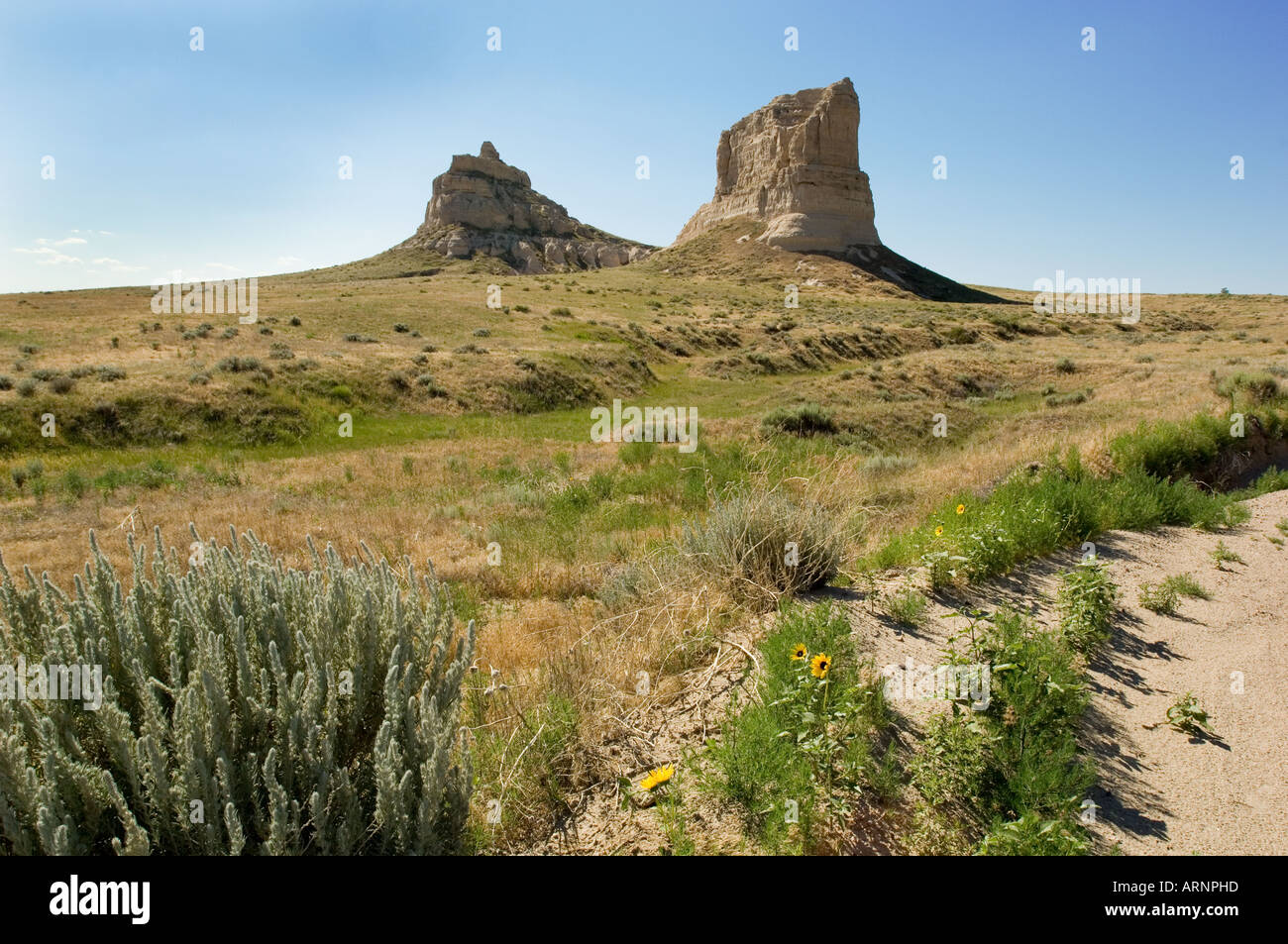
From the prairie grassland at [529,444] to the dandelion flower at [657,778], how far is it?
0.32 metres

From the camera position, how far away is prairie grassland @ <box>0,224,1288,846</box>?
5.05 metres

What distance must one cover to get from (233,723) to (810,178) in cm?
9601

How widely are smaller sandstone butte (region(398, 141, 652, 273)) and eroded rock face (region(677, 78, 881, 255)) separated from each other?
891 inches

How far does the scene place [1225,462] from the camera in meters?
11.3

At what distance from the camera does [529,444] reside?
17859 mm

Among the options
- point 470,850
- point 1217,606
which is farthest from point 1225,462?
point 470,850

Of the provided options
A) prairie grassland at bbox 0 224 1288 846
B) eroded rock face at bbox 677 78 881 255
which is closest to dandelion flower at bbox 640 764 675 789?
prairie grassland at bbox 0 224 1288 846

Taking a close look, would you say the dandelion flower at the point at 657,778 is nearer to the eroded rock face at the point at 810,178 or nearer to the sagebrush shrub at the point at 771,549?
the sagebrush shrub at the point at 771,549

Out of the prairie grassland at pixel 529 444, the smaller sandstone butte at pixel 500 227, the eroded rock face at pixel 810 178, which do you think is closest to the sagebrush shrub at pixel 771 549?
the prairie grassland at pixel 529 444

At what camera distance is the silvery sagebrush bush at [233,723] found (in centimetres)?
195

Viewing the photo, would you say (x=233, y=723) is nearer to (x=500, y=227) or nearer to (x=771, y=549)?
(x=771, y=549)

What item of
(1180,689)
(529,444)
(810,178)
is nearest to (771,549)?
(1180,689)
